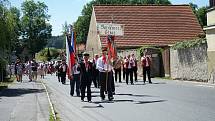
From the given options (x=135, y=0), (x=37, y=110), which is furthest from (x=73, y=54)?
(x=135, y=0)

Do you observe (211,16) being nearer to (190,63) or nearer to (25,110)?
(190,63)

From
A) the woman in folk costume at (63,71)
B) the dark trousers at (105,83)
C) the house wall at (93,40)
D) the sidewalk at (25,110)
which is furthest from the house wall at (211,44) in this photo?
the house wall at (93,40)

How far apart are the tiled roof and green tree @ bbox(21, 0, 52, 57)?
55055 mm

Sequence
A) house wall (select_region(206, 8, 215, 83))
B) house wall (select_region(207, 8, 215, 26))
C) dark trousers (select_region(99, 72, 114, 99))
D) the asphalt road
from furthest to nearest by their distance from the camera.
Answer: house wall (select_region(207, 8, 215, 26)) < house wall (select_region(206, 8, 215, 83)) < dark trousers (select_region(99, 72, 114, 99)) < the asphalt road

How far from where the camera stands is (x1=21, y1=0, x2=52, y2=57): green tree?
110 metres

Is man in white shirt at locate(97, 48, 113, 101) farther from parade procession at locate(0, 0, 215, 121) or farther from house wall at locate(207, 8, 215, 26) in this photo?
house wall at locate(207, 8, 215, 26)

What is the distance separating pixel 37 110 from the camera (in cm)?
1636

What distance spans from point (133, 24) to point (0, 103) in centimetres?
3696

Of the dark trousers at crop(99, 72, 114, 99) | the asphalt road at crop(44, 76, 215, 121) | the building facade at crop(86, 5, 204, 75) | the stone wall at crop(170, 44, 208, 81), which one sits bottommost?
the asphalt road at crop(44, 76, 215, 121)

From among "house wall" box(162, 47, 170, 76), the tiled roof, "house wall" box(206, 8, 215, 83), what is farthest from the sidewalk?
the tiled roof

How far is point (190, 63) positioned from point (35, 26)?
86624 millimetres

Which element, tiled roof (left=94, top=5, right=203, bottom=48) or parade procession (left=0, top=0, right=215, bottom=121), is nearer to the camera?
parade procession (left=0, top=0, right=215, bottom=121)

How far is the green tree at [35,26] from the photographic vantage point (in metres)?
110

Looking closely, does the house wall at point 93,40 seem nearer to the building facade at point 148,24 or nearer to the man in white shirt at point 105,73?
the building facade at point 148,24
